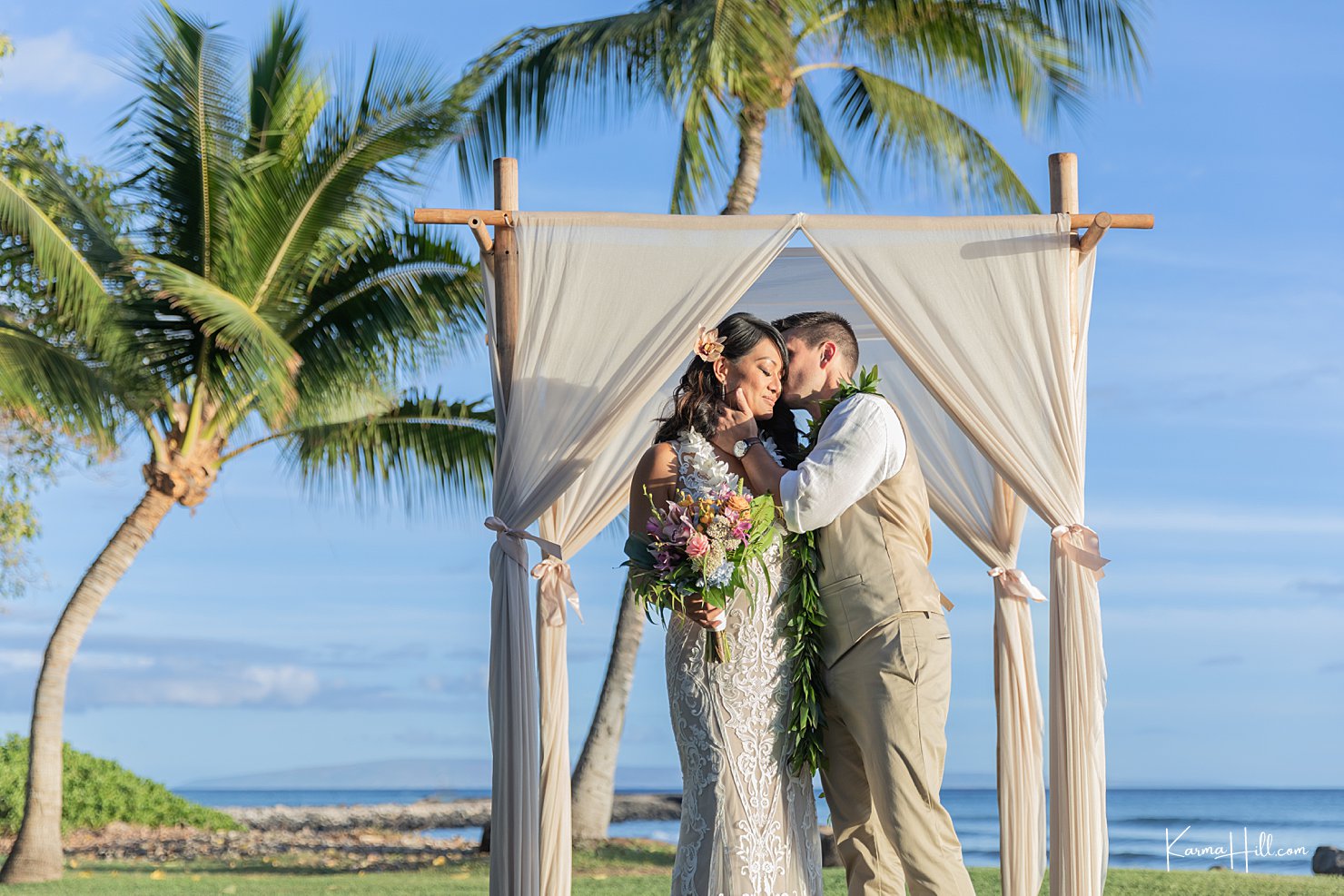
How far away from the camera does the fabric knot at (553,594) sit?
205 inches

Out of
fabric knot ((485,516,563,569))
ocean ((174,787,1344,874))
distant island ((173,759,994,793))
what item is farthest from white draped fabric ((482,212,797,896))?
distant island ((173,759,994,793))

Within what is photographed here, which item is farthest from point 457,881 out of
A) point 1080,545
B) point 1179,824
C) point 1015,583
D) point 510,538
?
point 1179,824

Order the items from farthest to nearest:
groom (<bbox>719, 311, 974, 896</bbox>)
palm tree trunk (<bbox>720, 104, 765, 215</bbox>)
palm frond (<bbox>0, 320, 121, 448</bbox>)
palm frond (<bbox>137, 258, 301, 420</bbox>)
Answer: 1. palm tree trunk (<bbox>720, 104, 765, 215</bbox>)
2. palm frond (<bbox>0, 320, 121, 448</bbox>)
3. palm frond (<bbox>137, 258, 301, 420</bbox>)
4. groom (<bbox>719, 311, 974, 896</bbox>)

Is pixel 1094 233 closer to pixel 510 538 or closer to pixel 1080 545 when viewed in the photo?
pixel 1080 545

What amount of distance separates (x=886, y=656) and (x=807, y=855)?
21.5 inches

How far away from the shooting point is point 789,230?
5031 millimetres

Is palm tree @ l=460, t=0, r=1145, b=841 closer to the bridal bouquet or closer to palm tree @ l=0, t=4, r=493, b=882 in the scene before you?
palm tree @ l=0, t=4, r=493, b=882

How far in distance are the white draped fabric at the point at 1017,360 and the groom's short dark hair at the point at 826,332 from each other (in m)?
0.80

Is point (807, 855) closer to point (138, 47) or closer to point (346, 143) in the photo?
point (346, 143)

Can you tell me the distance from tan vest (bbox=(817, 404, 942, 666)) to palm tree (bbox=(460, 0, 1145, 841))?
614 cm

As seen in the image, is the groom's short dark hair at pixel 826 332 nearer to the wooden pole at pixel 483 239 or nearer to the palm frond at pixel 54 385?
the wooden pole at pixel 483 239

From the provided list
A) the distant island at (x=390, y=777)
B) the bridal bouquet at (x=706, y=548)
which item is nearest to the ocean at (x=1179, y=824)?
the distant island at (x=390, y=777)

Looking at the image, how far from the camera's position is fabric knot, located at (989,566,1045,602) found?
5.46m

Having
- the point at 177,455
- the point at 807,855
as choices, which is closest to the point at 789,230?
the point at 807,855
